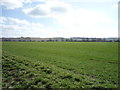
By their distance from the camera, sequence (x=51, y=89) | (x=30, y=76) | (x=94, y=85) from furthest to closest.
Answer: (x=30, y=76) < (x=94, y=85) < (x=51, y=89)

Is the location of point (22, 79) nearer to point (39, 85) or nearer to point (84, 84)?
point (39, 85)

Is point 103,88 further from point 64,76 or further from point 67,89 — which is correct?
point 64,76

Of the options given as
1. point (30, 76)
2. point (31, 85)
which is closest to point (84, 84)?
point (31, 85)

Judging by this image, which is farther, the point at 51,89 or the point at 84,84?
the point at 84,84

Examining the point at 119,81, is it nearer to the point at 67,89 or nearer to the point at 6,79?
the point at 67,89

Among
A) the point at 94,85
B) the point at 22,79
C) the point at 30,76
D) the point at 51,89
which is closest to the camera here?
the point at 51,89

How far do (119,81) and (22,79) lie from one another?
9.36 metres

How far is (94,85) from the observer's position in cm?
912

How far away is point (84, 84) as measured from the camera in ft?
30.4

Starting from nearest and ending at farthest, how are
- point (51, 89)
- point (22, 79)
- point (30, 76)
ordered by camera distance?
point (51, 89), point (22, 79), point (30, 76)

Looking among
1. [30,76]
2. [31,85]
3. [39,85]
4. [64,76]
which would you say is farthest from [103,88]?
[30,76]

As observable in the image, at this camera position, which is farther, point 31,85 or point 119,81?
point 119,81

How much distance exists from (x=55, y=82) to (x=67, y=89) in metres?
1.34

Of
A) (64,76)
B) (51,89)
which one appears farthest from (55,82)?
(64,76)
